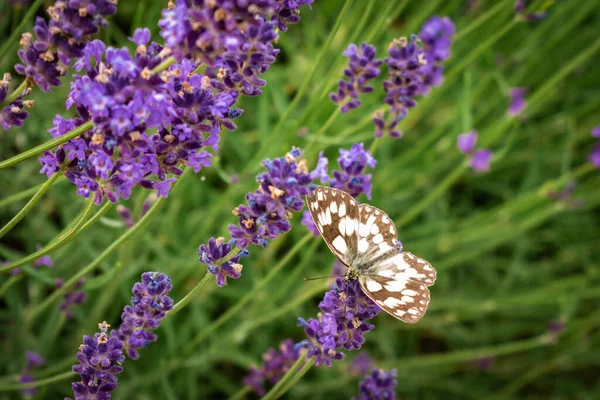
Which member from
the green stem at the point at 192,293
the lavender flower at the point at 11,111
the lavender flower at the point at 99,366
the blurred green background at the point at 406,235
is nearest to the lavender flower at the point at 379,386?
the blurred green background at the point at 406,235

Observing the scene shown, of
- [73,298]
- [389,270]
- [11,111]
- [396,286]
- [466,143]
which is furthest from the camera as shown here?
[466,143]

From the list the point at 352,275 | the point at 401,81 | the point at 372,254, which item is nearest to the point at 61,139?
the point at 352,275

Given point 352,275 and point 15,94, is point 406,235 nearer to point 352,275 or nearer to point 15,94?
point 352,275

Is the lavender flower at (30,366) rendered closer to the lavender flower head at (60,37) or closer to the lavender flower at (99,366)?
the lavender flower at (99,366)

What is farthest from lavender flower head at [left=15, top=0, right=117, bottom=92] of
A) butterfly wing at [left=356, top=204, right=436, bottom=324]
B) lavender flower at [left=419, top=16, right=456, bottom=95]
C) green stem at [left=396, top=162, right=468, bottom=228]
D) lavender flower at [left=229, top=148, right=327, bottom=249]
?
green stem at [left=396, top=162, right=468, bottom=228]

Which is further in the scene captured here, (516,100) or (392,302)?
(516,100)

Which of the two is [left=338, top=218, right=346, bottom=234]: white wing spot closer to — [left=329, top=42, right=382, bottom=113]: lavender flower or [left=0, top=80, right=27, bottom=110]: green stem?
[left=329, top=42, right=382, bottom=113]: lavender flower
